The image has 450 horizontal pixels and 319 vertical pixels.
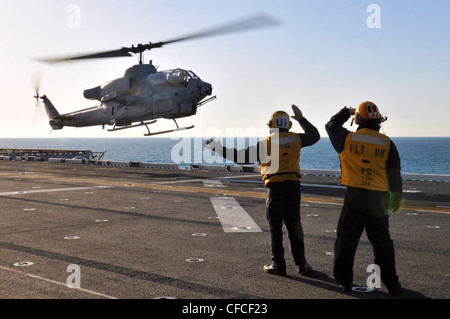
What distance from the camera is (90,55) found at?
25047 mm

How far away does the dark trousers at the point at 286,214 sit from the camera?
645cm

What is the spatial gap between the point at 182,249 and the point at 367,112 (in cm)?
380

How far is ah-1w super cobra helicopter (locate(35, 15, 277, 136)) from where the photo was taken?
26234 mm

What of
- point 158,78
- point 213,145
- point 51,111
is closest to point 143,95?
point 158,78

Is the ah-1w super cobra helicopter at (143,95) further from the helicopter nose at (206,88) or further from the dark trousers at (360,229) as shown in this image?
the dark trousers at (360,229)

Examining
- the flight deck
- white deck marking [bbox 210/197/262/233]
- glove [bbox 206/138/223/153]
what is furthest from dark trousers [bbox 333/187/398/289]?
white deck marking [bbox 210/197/262/233]

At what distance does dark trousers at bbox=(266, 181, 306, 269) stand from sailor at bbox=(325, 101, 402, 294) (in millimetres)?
718

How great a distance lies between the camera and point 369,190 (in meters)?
5.77

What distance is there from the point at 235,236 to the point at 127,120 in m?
21.3

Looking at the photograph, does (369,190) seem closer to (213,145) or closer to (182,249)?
(213,145)

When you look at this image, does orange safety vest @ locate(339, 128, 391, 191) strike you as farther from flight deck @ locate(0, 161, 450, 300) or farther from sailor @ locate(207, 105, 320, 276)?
flight deck @ locate(0, 161, 450, 300)

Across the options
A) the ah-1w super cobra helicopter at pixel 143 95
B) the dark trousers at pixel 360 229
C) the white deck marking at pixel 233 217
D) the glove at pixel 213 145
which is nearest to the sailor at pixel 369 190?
the dark trousers at pixel 360 229
